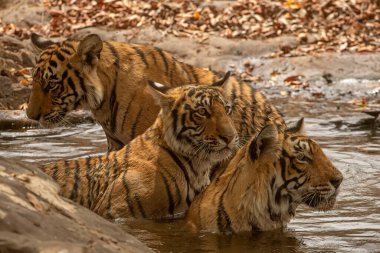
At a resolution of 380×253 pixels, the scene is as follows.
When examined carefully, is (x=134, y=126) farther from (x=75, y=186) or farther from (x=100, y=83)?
(x=75, y=186)

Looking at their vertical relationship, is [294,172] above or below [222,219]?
above

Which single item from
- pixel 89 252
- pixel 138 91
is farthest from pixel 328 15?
pixel 89 252

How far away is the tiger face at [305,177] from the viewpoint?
19.6 feet

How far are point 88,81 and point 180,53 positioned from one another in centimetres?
655

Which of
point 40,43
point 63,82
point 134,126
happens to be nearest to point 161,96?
point 134,126

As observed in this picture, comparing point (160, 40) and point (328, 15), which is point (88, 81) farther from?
point (328, 15)

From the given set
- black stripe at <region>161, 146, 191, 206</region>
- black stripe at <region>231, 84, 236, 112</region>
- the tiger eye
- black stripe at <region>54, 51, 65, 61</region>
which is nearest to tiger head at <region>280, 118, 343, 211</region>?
the tiger eye

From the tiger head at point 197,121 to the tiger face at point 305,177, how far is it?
661mm

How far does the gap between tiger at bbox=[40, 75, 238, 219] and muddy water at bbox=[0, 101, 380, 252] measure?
0.55 ft

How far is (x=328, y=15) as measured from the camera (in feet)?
49.4

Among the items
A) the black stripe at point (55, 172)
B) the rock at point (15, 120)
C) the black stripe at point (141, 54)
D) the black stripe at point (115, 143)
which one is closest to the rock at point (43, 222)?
the black stripe at point (55, 172)

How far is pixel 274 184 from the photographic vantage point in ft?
19.9

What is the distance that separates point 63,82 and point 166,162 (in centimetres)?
129

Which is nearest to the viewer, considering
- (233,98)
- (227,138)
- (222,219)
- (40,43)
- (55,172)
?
(222,219)
